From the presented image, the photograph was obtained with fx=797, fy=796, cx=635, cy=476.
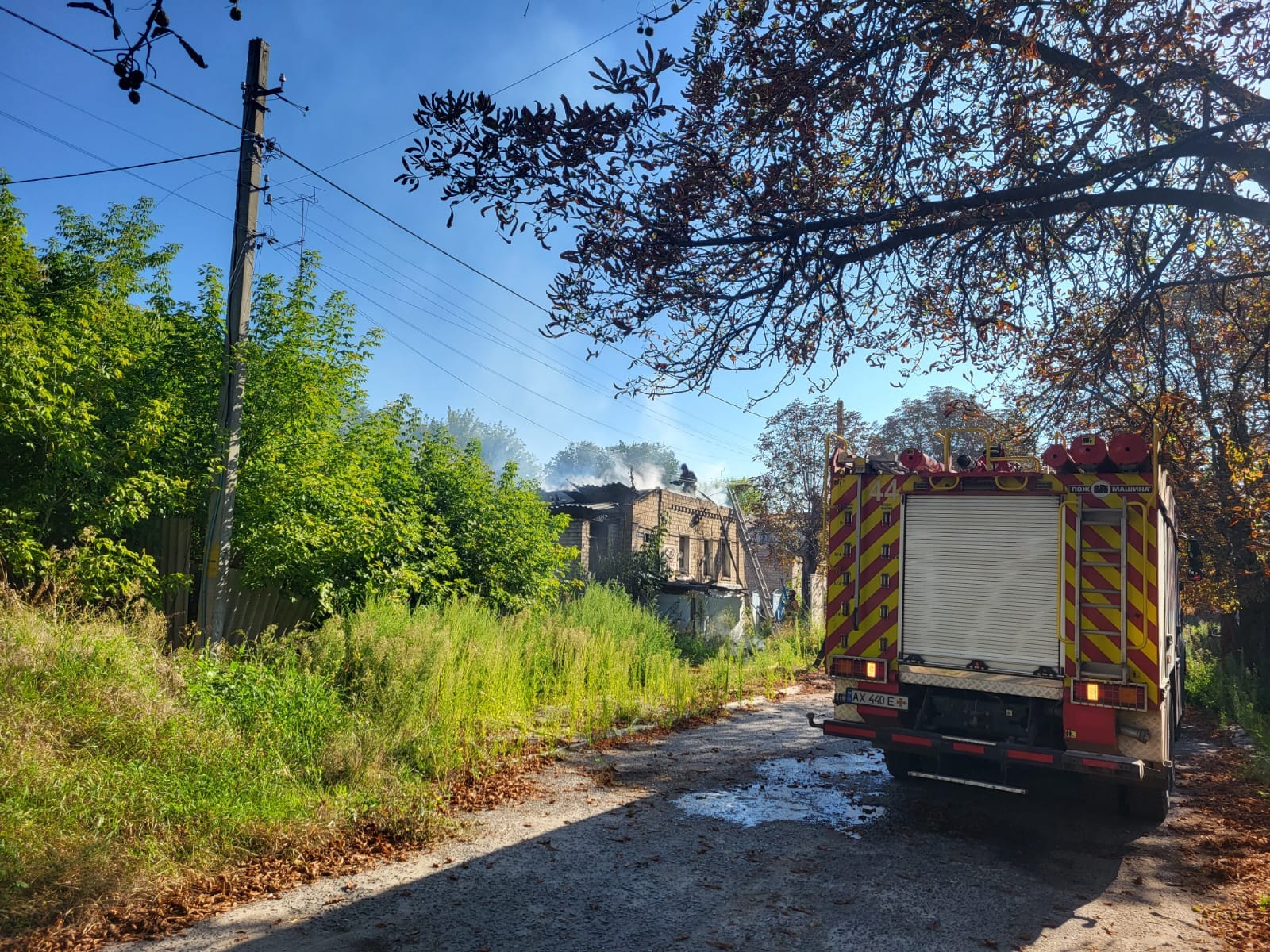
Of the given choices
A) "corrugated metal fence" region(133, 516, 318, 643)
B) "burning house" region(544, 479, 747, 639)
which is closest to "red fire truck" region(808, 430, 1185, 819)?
"corrugated metal fence" region(133, 516, 318, 643)

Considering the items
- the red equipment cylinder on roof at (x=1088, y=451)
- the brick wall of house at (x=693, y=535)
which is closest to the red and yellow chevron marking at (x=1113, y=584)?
the red equipment cylinder on roof at (x=1088, y=451)

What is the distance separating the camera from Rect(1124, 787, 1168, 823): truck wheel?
6.69 m

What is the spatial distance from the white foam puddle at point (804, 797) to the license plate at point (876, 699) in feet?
3.04

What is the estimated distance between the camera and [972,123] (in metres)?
6.06

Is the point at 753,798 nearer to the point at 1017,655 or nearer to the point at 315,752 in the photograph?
the point at 1017,655

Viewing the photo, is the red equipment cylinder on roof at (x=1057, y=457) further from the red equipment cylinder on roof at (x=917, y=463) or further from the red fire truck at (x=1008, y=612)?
the red equipment cylinder on roof at (x=917, y=463)

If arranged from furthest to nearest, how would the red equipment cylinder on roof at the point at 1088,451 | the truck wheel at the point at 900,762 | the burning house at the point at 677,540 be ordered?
1. the burning house at the point at 677,540
2. the truck wheel at the point at 900,762
3. the red equipment cylinder on roof at the point at 1088,451

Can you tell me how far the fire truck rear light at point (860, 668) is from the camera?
7.19m

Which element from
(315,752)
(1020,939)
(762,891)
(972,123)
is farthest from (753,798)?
(972,123)

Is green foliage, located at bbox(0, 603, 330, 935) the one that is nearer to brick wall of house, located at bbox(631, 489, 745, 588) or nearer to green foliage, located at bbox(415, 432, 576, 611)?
green foliage, located at bbox(415, 432, 576, 611)

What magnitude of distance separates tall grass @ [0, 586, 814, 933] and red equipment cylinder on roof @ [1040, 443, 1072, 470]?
5.68 meters

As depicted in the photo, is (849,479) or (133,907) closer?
(133,907)

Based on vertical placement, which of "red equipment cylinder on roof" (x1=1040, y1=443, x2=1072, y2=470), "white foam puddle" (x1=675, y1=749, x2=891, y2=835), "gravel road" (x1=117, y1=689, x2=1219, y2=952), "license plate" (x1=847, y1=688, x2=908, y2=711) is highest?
"red equipment cylinder on roof" (x1=1040, y1=443, x2=1072, y2=470)

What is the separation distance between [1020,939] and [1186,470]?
9904mm
